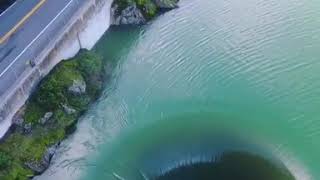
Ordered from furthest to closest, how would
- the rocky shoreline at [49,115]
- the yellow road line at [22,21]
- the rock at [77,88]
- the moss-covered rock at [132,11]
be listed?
the moss-covered rock at [132,11]
the rock at [77,88]
the yellow road line at [22,21]
the rocky shoreline at [49,115]

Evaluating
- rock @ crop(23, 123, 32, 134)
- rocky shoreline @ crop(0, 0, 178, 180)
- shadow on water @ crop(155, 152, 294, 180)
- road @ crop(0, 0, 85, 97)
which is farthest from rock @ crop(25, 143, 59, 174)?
shadow on water @ crop(155, 152, 294, 180)

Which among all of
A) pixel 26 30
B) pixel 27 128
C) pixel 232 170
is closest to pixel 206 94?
pixel 232 170

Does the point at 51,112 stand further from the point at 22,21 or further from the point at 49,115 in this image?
the point at 22,21

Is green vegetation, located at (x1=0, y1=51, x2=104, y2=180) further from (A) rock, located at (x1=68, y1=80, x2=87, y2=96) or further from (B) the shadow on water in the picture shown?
(B) the shadow on water

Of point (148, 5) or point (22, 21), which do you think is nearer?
point (22, 21)

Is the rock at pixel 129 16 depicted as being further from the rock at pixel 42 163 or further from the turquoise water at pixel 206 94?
the rock at pixel 42 163

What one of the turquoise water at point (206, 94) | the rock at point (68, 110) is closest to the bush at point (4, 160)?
the turquoise water at point (206, 94)
